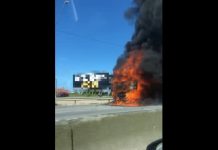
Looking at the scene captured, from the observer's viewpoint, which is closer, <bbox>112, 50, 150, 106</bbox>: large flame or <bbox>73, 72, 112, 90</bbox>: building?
<bbox>112, 50, 150, 106</bbox>: large flame

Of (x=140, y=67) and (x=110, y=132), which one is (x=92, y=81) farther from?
(x=110, y=132)

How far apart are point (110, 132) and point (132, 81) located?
8606 mm

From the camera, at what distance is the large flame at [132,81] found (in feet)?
46.4

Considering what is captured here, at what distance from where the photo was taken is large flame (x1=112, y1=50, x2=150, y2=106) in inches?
556

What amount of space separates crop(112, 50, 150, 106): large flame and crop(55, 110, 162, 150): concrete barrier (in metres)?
4.19

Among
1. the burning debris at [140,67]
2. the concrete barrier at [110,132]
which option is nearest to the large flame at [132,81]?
the burning debris at [140,67]

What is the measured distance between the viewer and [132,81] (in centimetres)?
1579

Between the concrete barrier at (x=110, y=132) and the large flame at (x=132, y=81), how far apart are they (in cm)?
419

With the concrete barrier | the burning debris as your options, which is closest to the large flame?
the burning debris

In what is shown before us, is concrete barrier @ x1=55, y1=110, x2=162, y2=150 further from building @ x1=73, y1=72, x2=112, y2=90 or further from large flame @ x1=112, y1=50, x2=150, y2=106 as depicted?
building @ x1=73, y1=72, x2=112, y2=90
